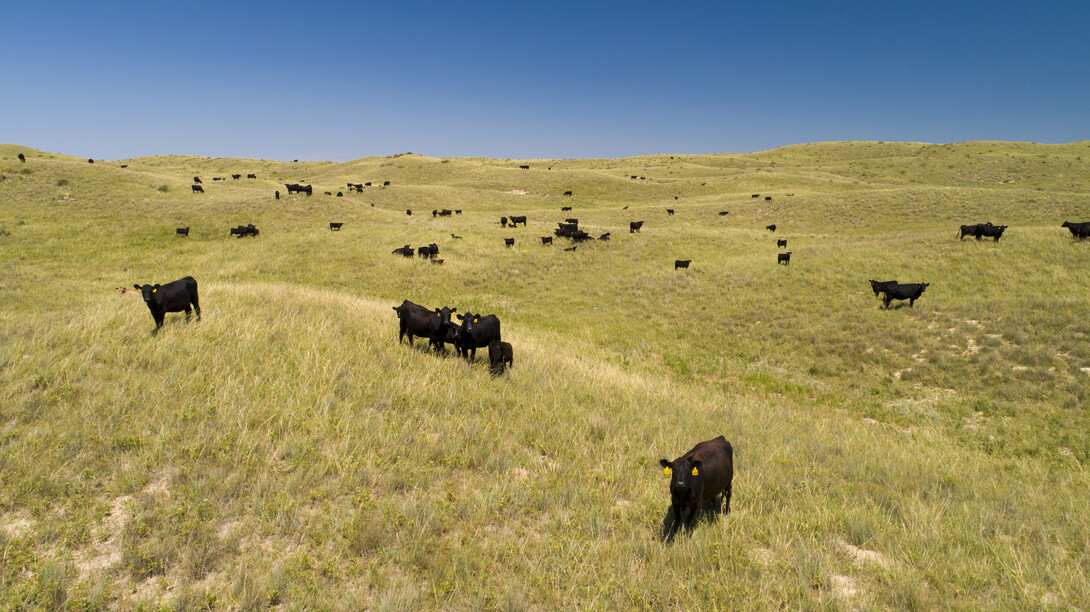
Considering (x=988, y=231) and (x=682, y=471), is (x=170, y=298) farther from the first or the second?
(x=988, y=231)

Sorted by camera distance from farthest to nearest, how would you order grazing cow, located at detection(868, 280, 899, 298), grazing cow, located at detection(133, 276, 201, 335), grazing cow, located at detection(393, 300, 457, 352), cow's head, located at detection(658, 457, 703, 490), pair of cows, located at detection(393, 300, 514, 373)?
grazing cow, located at detection(868, 280, 899, 298)
grazing cow, located at detection(393, 300, 457, 352)
pair of cows, located at detection(393, 300, 514, 373)
grazing cow, located at detection(133, 276, 201, 335)
cow's head, located at detection(658, 457, 703, 490)

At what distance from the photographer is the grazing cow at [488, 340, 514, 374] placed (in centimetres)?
1177

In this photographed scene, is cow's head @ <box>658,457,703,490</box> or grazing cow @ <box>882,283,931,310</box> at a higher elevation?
cow's head @ <box>658,457,703,490</box>

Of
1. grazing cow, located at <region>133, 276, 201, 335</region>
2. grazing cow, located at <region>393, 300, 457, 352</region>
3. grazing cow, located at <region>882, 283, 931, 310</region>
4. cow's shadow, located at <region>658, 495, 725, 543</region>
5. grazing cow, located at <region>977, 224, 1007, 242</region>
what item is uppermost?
grazing cow, located at <region>977, 224, 1007, 242</region>

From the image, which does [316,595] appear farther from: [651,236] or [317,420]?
[651,236]

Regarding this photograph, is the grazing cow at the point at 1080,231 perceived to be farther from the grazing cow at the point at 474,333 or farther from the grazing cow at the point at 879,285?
the grazing cow at the point at 474,333

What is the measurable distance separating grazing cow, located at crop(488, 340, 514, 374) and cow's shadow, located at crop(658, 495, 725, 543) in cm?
642

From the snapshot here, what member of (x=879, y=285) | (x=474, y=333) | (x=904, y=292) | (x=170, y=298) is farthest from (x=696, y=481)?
(x=879, y=285)

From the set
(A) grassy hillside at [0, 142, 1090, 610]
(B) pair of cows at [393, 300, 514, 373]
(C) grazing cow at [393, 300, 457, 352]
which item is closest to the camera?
(A) grassy hillside at [0, 142, 1090, 610]

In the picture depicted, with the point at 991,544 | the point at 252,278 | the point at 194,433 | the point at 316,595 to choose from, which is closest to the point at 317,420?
the point at 194,433

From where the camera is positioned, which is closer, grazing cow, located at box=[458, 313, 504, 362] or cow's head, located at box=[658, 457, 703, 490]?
cow's head, located at box=[658, 457, 703, 490]

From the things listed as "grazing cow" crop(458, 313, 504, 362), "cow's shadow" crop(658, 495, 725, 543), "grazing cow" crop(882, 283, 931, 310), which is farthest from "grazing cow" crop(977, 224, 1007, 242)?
"cow's shadow" crop(658, 495, 725, 543)

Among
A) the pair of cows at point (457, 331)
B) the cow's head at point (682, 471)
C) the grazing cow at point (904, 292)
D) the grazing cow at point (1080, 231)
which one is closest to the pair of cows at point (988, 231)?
the grazing cow at point (1080, 231)

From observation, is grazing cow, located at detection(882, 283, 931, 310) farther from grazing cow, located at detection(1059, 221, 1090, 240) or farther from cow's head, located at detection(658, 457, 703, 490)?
cow's head, located at detection(658, 457, 703, 490)
